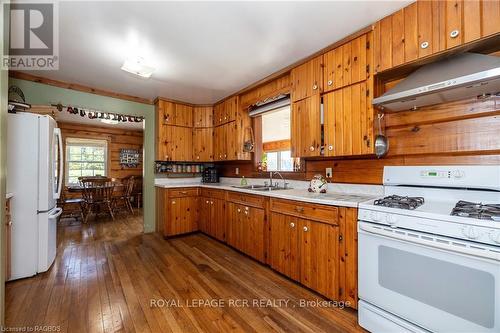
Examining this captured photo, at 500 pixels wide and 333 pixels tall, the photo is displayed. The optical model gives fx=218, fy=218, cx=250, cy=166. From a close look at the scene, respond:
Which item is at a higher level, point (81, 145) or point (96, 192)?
point (81, 145)

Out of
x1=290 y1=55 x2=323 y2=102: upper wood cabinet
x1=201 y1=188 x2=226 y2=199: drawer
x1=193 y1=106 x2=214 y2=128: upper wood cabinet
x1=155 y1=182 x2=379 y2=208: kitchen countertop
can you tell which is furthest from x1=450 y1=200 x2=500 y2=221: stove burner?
x1=193 y1=106 x2=214 y2=128: upper wood cabinet

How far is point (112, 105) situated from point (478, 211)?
439 centimetres

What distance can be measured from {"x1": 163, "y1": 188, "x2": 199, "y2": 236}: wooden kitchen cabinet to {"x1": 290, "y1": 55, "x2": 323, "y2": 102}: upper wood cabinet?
2.33 m

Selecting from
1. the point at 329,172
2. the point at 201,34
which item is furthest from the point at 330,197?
the point at 201,34

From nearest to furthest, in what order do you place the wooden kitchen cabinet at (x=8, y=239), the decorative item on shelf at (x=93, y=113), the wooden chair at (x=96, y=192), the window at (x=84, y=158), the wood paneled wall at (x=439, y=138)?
the wood paneled wall at (x=439, y=138)
the wooden kitchen cabinet at (x=8, y=239)
the decorative item on shelf at (x=93, y=113)
the wooden chair at (x=96, y=192)
the window at (x=84, y=158)

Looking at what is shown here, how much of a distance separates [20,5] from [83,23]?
0.40 meters

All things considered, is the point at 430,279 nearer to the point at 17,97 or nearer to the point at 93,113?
the point at 93,113

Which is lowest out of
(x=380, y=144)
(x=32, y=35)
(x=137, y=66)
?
(x=380, y=144)

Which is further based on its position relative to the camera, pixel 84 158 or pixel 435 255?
pixel 84 158

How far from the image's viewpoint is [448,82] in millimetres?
1375

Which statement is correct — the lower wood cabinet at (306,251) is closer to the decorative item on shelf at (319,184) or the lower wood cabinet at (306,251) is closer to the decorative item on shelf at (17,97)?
the decorative item on shelf at (319,184)

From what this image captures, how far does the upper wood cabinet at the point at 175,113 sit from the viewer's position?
3.75 metres

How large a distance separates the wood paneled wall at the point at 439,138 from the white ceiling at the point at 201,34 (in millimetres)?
898

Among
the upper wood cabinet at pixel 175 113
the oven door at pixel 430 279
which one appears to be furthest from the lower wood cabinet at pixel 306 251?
the upper wood cabinet at pixel 175 113
